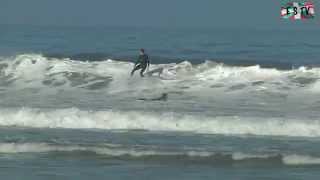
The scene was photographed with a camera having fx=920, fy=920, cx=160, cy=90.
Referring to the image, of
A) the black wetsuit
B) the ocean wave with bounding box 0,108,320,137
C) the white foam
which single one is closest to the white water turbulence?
the ocean wave with bounding box 0,108,320,137

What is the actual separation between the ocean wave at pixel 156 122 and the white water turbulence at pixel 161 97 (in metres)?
0.02

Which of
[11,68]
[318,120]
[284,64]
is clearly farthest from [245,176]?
[284,64]

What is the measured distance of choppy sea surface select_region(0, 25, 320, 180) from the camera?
52.5 feet

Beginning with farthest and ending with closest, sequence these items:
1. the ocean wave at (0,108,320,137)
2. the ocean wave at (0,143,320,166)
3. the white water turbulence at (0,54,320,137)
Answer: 1. the white water turbulence at (0,54,320,137)
2. the ocean wave at (0,108,320,137)
3. the ocean wave at (0,143,320,166)

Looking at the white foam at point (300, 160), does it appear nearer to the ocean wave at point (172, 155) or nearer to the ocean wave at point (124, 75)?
the ocean wave at point (172, 155)

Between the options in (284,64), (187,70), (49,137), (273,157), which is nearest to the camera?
(273,157)

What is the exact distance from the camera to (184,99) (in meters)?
26.1

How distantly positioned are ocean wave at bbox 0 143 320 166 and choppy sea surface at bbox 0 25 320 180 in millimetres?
18

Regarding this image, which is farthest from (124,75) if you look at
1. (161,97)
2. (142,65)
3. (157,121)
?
(157,121)

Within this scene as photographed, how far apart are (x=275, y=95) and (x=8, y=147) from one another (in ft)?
36.9

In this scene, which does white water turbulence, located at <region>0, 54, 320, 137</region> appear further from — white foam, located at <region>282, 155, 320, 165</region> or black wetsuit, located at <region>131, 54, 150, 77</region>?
white foam, located at <region>282, 155, 320, 165</region>

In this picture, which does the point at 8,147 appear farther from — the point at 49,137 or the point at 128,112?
the point at 128,112

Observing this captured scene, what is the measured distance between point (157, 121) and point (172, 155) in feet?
16.2

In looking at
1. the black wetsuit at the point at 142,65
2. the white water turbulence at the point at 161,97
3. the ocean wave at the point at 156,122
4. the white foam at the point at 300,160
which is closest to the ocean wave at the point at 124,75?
the white water turbulence at the point at 161,97
